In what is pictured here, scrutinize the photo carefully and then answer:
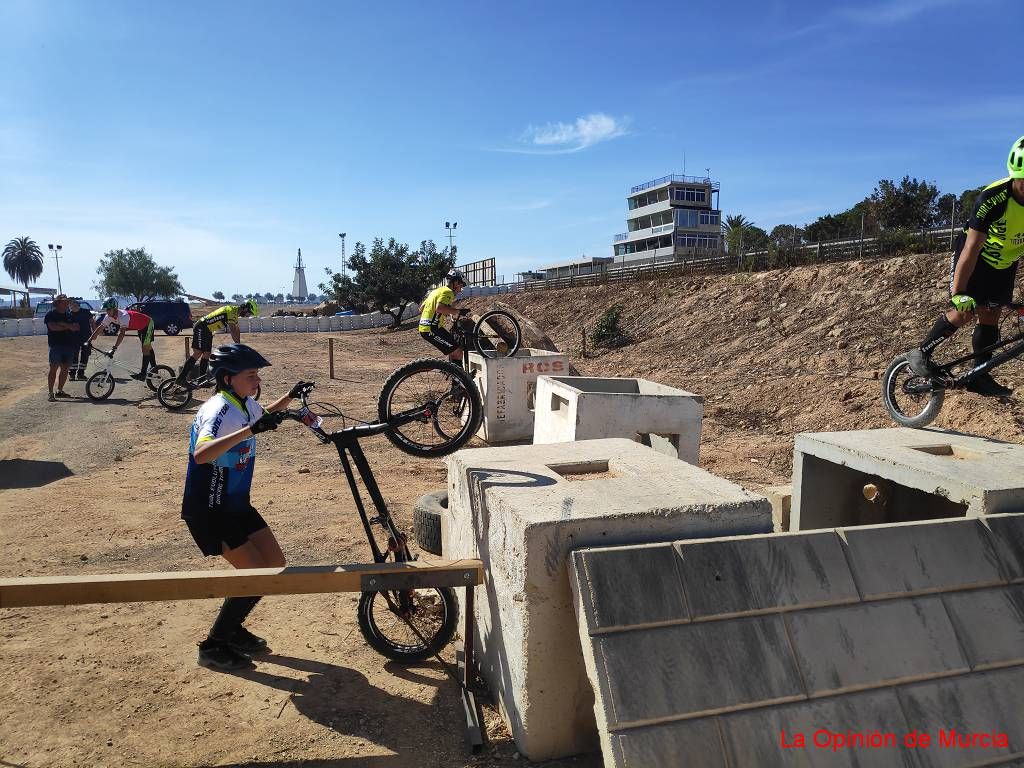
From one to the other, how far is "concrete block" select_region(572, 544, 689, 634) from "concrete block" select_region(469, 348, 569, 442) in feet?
26.8

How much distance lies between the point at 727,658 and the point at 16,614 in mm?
5085

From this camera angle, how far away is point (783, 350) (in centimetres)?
1633

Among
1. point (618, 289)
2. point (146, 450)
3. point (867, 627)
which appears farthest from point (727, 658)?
point (618, 289)

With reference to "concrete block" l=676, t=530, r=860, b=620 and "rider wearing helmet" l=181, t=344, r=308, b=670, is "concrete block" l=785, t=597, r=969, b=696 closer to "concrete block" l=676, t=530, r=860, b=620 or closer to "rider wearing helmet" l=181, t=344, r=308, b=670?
"concrete block" l=676, t=530, r=860, b=620

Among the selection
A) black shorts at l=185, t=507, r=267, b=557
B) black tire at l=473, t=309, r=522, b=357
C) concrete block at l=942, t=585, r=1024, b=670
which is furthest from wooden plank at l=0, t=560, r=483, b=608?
black tire at l=473, t=309, r=522, b=357

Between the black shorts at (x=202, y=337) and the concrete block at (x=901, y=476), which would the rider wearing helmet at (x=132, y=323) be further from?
the concrete block at (x=901, y=476)

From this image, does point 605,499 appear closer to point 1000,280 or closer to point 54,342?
point 1000,280

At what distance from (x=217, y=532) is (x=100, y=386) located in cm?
1238

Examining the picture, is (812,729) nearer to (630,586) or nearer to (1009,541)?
(630,586)

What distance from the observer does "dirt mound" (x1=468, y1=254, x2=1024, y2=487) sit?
10289 millimetres

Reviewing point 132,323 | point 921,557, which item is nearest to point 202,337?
point 132,323

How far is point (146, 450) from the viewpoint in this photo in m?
10.1

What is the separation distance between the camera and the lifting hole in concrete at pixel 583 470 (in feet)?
13.8

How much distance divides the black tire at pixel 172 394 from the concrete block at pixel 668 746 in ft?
41.5
